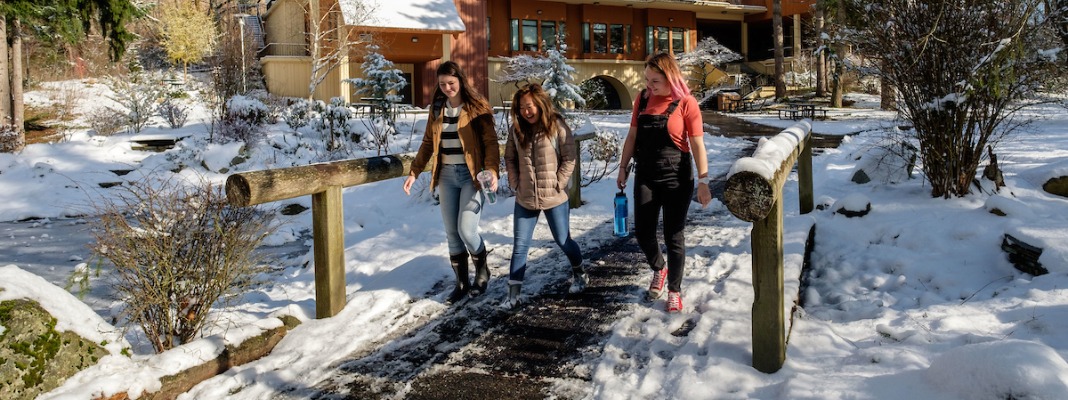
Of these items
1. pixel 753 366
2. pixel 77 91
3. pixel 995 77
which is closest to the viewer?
pixel 753 366

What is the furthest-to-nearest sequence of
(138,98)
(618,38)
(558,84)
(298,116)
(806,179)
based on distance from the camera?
(618,38) → (138,98) → (298,116) → (558,84) → (806,179)

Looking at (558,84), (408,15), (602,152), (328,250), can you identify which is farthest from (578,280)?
(408,15)

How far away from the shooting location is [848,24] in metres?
7.32

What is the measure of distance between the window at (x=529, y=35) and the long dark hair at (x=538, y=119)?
28382 mm

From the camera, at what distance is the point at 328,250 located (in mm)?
4621

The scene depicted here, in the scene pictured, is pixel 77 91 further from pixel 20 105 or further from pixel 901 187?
pixel 901 187

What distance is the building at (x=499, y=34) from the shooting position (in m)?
25.3

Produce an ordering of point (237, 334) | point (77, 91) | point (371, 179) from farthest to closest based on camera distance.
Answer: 1. point (77, 91)
2. point (371, 179)
3. point (237, 334)

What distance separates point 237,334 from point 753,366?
2.77 metres

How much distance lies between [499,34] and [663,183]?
2841 centimetres

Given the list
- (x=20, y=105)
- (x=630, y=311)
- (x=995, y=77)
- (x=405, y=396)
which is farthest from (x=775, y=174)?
(x=20, y=105)

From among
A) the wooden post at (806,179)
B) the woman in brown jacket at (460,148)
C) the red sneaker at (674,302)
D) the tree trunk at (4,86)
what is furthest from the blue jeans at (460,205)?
the tree trunk at (4,86)

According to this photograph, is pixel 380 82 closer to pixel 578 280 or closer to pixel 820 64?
pixel 578 280

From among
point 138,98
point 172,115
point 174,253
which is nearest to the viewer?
point 174,253
